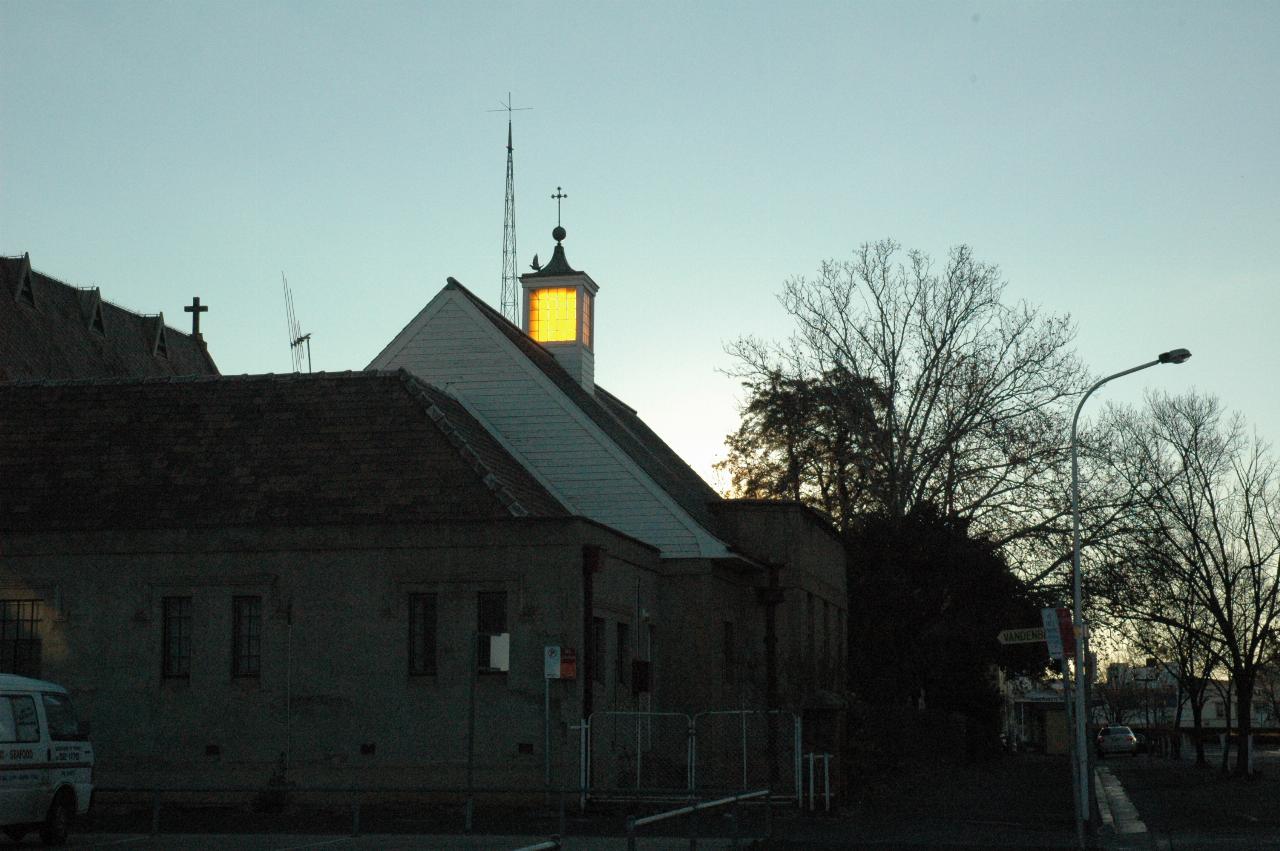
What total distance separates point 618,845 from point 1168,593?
27937 millimetres

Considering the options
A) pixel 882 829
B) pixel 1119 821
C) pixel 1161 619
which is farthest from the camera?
pixel 1161 619

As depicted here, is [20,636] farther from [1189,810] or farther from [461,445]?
→ [1189,810]

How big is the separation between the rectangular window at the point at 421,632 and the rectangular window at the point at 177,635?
4.12 m

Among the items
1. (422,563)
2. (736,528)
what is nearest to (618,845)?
(422,563)

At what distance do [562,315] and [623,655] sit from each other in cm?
1292

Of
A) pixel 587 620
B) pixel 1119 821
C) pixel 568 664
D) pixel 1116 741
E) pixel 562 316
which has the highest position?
pixel 562 316

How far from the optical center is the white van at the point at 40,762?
1928 cm

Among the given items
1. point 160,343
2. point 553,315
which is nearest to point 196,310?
point 160,343

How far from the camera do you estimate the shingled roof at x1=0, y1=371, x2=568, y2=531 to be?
28609 millimetres

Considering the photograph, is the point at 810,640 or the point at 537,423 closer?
the point at 537,423

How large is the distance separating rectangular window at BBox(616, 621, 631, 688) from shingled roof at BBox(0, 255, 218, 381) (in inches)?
859

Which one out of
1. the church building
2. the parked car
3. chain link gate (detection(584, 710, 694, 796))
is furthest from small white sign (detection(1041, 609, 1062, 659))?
the parked car

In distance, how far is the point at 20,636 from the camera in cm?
2883

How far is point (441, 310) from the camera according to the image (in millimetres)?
36031
